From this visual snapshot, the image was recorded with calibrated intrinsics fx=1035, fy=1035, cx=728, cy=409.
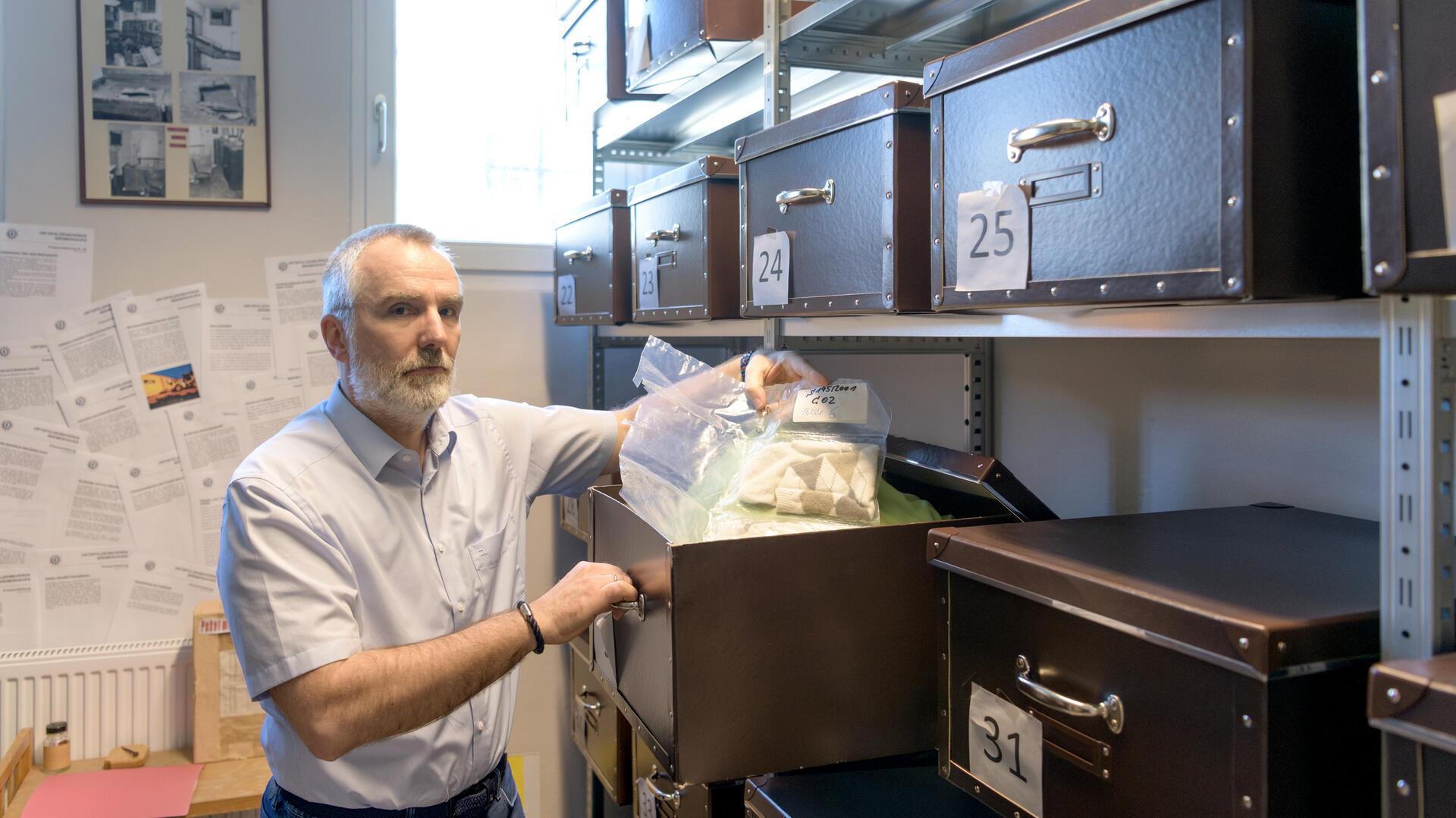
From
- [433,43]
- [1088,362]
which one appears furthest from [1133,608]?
[433,43]


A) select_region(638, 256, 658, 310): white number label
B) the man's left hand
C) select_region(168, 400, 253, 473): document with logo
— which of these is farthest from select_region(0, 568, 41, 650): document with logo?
the man's left hand

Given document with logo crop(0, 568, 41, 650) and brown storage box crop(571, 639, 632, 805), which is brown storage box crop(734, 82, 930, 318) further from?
document with logo crop(0, 568, 41, 650)

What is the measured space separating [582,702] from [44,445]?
1.34 m

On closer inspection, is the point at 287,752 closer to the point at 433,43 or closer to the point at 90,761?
the point at 90,761

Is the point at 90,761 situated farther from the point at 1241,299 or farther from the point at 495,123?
the point at 1241,299

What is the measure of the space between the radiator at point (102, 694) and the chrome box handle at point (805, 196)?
6.03 ft

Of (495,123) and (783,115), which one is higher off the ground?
(495,123)

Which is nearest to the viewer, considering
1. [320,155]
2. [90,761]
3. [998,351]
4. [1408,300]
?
[1408,300]

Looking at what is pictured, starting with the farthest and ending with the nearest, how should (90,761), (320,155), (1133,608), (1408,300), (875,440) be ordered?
(320,155) < (90,761) < (875,440) < (1133,608) < (1408,300)

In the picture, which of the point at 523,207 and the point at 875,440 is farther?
the point at 523,207

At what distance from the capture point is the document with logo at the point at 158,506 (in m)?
2.30

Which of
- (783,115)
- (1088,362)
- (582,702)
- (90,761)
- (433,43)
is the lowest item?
(90,761)

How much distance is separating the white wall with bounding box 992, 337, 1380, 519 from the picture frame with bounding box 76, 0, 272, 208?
5.78 ft

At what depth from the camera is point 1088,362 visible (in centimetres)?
144
